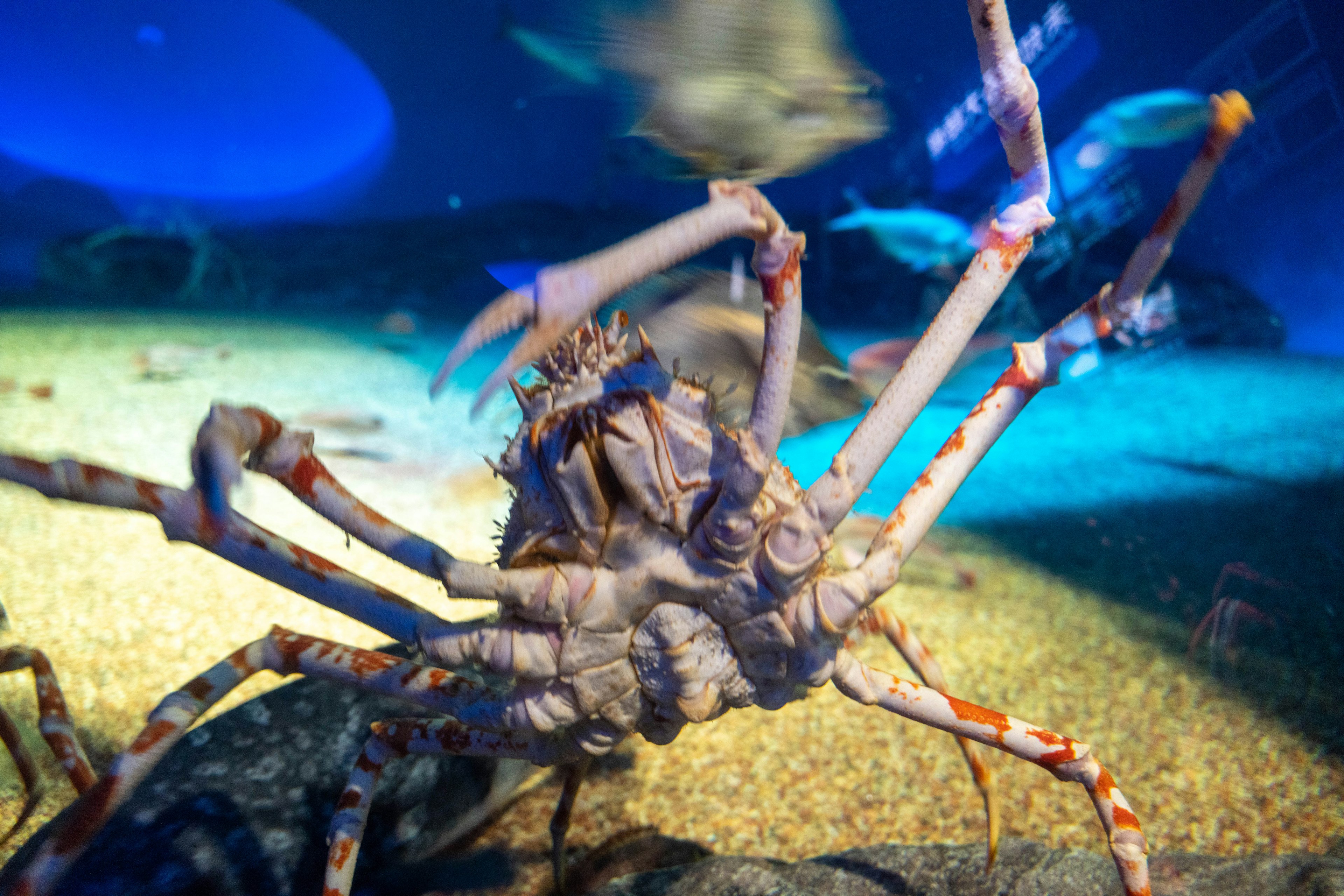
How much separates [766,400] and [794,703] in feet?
5.13

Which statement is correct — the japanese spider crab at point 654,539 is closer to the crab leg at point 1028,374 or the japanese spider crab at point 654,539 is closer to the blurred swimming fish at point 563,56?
the crab leg at point 1028,374

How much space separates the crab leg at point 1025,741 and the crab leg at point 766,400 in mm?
405

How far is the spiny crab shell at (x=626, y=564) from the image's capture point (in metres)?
0.93

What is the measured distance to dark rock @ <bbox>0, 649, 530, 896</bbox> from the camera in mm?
1170

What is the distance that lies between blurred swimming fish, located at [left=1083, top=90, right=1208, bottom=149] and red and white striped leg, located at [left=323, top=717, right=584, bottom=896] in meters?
4.14

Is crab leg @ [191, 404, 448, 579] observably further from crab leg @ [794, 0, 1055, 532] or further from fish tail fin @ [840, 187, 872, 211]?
fish tail fin @ [840, 187, 872, 211]

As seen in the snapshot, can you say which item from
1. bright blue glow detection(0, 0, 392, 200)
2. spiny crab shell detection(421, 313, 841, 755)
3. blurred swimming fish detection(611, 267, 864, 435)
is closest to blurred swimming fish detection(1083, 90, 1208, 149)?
blurred swimming fish detection(611, 267, 864, 435)

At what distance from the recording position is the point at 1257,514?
3.08m

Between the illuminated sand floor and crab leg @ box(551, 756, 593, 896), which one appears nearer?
crab leg @ box(551, 756, 593, 896)

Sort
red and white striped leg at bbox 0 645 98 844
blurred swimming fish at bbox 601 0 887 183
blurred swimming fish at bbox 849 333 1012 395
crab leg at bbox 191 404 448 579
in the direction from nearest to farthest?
1. crab leg at bbox 191 404 448 579
2. red and white striped leg at bbox 0 645 98 844
3. blurred swimming fish at bbox 601 0 887 183
4. blurred swimming fish at bbox 849 333 1012 395

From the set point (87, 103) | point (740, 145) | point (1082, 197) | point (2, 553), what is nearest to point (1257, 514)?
point (1082, 197)

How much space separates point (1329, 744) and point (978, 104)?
3895 millimetres

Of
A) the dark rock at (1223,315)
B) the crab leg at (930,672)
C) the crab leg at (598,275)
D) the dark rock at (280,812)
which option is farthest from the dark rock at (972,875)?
the dark rock at (1223,315)

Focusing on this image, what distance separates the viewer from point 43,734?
55.7 inches
